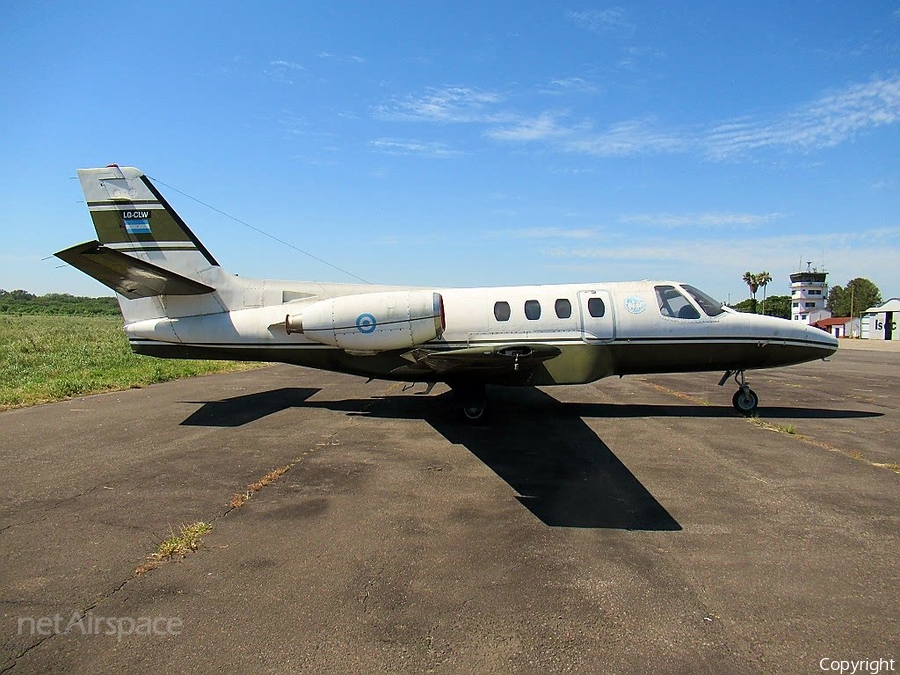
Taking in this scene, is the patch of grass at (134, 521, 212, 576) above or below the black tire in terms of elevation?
below

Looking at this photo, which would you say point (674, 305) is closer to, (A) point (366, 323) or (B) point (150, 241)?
(A) point (366, 323)

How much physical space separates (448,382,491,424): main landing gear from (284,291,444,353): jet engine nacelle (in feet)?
5.41

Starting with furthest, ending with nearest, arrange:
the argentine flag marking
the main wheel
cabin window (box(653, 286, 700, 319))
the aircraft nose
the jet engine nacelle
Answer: the argentine flag marking < the aircraft nose < the main wheel < cabin window (box(653, 286, 700, 319)) < the jet engine nacelle

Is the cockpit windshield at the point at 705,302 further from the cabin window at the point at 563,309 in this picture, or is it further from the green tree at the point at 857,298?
the green tree at the point at 857,298

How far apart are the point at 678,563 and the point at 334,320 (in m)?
6.62

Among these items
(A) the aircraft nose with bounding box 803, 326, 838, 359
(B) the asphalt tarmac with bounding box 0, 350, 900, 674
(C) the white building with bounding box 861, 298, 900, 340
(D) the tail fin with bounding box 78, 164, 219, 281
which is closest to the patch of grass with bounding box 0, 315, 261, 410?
(B) the asphalt tarmac with bounding box 0, 350, 900, 674

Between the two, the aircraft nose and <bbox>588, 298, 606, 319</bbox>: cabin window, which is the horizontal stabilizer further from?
the aircraft nose

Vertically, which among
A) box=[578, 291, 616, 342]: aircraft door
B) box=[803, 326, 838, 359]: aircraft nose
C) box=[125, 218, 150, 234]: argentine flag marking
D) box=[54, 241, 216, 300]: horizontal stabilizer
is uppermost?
box=[125, 218, 150, 234]: argentine flag marking

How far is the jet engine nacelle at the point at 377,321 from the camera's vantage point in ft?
28.8

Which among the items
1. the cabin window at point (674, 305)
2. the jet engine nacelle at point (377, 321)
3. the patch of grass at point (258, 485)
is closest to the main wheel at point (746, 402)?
the cabin window at point (674, 305)

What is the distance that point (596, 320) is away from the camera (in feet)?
33.4

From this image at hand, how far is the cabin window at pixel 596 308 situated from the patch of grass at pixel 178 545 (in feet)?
26.0

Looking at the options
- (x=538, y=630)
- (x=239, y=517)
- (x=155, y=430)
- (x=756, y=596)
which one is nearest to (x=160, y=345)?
(x=155, y=430)

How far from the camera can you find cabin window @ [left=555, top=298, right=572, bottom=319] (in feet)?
33.4
